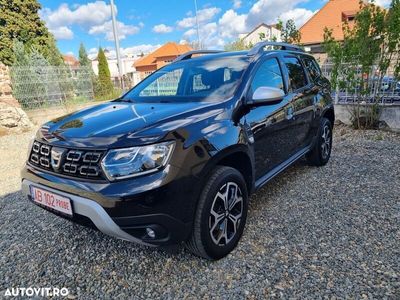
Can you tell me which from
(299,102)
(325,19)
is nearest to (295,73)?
(299,102)

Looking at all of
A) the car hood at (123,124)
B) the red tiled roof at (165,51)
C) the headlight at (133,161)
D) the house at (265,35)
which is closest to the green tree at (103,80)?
the house at (265,35)

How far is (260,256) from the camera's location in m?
2.39

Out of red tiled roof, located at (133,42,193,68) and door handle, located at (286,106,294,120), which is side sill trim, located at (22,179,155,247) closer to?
door handle, located at (286,106,294,120)

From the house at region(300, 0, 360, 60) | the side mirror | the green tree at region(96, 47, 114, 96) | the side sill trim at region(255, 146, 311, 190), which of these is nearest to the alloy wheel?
the side sill trim at region(255, 146, 311, 190)

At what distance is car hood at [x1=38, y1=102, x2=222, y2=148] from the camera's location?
6.30 ft

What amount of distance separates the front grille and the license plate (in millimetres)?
169

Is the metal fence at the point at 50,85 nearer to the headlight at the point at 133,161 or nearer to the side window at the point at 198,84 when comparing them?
the side window at the point at 198,84

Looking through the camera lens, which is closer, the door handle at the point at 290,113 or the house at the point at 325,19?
the door handle at the point at 290,113

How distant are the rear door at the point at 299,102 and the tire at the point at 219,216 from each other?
4.34 ft

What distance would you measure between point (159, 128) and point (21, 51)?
1668 cm

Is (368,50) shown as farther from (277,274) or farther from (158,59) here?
(158,59)

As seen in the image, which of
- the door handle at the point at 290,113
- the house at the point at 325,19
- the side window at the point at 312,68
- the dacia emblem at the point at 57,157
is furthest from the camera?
Result: the house at the point at 325,19

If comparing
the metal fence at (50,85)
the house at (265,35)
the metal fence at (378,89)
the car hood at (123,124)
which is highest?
the house at (265,35)

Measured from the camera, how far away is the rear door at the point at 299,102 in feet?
11.2
